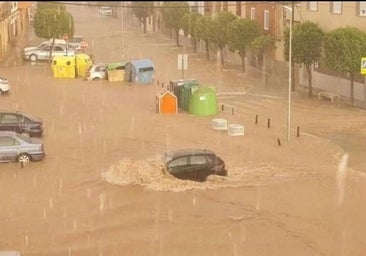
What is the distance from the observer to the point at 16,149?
2002 cm

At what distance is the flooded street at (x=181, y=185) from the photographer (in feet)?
46.2

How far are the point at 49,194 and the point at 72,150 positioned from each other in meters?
4.67

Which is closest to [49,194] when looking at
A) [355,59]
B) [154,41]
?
[355,59]

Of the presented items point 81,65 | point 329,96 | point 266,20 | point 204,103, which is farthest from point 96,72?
point 329,96

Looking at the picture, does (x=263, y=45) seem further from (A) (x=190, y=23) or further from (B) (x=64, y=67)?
(A) (x=190, y=23)

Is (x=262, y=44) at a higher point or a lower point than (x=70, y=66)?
higher

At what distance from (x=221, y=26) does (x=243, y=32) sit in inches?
142

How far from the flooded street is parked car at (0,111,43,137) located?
470 mm

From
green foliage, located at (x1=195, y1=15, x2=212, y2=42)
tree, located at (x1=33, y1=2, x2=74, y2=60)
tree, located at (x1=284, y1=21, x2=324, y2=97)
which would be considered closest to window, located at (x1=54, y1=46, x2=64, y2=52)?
tree, located at (x1=33, y1=2, x2=74, y2=60)

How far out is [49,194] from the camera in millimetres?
17375

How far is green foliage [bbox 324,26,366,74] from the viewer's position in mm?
29594

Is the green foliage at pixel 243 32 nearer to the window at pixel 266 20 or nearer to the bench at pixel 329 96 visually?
the window at pixel 266 20

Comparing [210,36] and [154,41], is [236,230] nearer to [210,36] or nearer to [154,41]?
[210,36]

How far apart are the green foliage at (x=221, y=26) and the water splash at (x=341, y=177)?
23.4m
